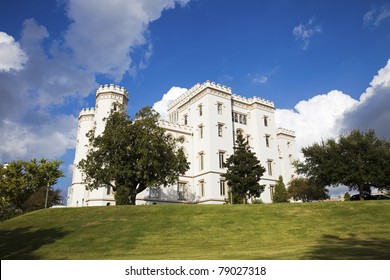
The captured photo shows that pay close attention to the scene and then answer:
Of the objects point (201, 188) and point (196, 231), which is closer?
point (196, 231)

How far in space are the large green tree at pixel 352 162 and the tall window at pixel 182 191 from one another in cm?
1777

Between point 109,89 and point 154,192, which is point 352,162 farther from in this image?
point 109,89

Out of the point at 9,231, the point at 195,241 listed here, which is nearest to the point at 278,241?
the point at 195,241

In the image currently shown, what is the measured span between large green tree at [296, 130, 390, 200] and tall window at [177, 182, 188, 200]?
17.8 m

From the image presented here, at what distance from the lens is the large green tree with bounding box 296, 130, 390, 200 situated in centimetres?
3594

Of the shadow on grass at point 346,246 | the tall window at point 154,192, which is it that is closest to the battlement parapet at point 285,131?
the tall window at point 154,192

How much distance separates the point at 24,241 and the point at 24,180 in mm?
36247

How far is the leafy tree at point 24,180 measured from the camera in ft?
165

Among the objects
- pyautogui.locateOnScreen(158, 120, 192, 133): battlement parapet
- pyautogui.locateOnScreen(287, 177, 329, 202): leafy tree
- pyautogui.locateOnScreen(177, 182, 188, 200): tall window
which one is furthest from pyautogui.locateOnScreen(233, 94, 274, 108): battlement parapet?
pyautogui.locateOnScreen(177, 182, 188, 200): tall window

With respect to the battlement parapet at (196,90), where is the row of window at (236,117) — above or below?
below

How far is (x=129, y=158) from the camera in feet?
114

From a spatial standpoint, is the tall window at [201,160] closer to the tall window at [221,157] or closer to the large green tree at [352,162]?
the tall window at [221,157]

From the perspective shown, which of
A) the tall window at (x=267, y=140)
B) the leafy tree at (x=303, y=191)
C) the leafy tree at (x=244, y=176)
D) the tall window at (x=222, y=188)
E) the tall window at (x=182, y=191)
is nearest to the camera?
the leafy tree at (x=244, y=176)

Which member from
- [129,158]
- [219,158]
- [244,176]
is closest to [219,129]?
[219,158]
